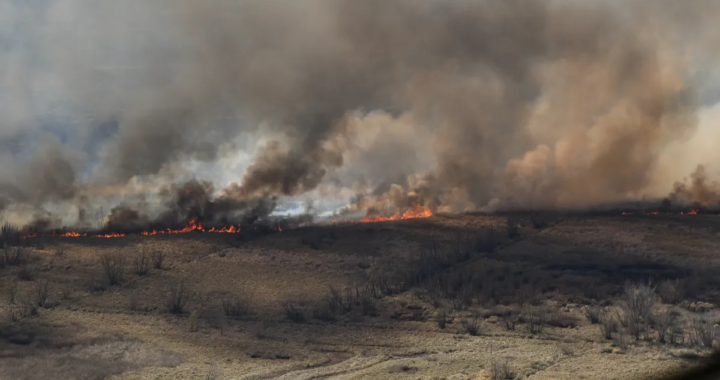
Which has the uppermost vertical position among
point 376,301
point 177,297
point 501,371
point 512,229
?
point 512,229

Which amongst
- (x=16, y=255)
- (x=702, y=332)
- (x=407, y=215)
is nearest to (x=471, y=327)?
(x=702, y=332)

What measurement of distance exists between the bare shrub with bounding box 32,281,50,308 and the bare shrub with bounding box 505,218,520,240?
498 inches

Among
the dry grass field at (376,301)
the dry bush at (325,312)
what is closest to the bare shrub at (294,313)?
the dry grass field at (376,301)

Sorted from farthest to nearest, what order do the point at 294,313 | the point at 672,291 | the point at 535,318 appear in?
the point at 672,291
the point at 294,313
the point at 535,318

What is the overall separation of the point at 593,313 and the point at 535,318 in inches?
46.3

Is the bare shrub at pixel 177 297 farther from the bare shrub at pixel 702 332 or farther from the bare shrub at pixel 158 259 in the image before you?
the bare shrub at pixel 702 332

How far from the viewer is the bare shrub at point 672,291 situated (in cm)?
1628

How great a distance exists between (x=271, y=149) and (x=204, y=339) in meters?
15.4

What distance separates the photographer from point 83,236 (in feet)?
76.6

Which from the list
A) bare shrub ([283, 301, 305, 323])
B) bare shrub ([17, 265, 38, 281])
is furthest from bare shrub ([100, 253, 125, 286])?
bare shrub ([283, 301, 305, 323])

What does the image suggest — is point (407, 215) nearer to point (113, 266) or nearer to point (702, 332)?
point (113, 266)

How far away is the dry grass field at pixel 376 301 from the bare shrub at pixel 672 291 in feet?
0.17

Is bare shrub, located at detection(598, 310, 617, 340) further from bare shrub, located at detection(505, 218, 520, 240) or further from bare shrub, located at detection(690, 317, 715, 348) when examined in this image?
bare shrub, located at detection(505, 218, 520, 240)

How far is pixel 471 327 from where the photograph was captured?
14672 millimetres
